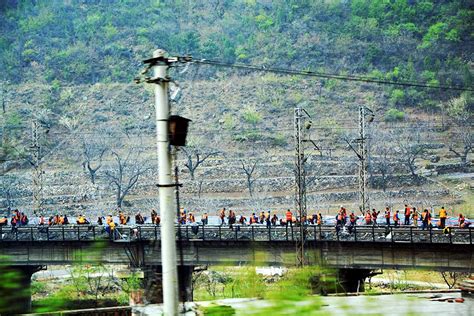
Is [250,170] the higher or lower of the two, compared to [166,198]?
higher

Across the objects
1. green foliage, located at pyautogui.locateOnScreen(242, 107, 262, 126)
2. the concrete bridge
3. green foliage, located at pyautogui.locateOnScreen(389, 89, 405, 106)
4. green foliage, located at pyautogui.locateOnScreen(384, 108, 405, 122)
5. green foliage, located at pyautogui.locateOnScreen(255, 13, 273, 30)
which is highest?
green foliage, located at pyautogui.locateOnScreen(255, 13, 273, 30)

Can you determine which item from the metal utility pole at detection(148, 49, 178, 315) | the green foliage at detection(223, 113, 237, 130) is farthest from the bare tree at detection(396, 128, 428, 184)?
the metal utility pole at detection(148, 49, 178, 315)

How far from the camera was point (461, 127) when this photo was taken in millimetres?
79500

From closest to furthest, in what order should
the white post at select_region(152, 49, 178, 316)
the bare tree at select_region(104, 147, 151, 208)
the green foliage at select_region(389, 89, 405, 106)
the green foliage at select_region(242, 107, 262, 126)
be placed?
1. the white post at select_region(152, 49, 178, 316)
2. the bare tree at select_region(104, 147, 151, 208)
3. the green foliage at select_region(242, 107, 262, 126)
4. the green foliage at select_region(389, 89, 405, 106)

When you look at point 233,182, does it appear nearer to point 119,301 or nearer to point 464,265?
point 119,301

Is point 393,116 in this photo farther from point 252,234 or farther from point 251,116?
point 252,234

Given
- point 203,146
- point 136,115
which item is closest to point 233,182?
point 203,146

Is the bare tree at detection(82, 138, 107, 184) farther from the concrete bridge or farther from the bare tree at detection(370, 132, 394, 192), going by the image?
the concrete bridge

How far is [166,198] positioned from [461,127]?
74885 mm

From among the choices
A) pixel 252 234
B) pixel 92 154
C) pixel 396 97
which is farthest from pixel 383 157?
pixel 252 234

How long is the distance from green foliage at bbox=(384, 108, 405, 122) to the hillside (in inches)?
6.1

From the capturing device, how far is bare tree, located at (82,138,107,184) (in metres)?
73.7

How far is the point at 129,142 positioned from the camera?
78688 mm

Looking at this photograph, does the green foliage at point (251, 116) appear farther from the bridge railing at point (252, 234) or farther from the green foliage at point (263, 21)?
the bridge railing at point (252, 234)
